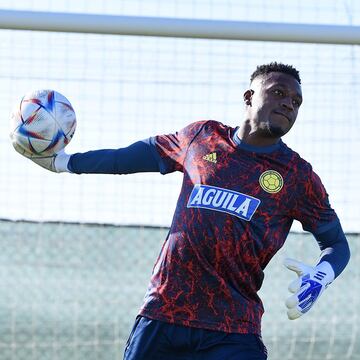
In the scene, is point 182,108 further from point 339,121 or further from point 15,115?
point 15,115

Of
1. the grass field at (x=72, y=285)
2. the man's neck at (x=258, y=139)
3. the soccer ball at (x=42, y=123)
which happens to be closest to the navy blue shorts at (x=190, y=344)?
the man's neck at (x=258, y=139)

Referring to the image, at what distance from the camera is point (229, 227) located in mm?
4520

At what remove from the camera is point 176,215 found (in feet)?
15.4

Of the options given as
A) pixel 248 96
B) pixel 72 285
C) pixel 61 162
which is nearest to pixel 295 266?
pixel 248 96

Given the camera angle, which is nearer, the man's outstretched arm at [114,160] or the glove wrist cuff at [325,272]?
the glove wrist cuff at [325,272]

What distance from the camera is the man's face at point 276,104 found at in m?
4.68

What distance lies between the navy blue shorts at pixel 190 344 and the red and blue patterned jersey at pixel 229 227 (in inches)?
1.4

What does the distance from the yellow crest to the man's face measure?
17 centimetres

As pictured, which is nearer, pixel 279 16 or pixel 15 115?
pixel 15 115

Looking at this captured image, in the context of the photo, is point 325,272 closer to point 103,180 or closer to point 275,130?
point 275,130

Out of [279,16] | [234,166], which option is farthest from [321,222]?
[279,16]

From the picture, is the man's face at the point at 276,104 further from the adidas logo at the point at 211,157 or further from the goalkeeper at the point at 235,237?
the adidas logo at the point at 211,157

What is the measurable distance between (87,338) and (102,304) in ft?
0.85

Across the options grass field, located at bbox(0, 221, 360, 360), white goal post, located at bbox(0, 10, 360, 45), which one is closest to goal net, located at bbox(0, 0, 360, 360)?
grass field, located at bbox(0, 221, 360, 360)
